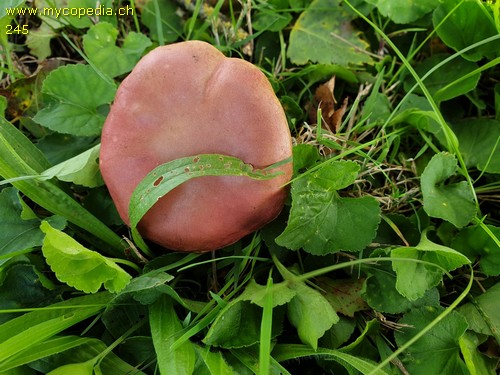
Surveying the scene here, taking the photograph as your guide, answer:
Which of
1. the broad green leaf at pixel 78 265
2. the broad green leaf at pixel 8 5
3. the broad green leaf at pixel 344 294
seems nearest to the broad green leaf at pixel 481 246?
the broad green leaf at pixel 344 294

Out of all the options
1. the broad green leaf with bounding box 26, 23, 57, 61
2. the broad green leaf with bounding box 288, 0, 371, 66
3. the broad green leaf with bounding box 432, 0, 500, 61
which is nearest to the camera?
the broad green leaf with bounding box 432, 0, 500, 61

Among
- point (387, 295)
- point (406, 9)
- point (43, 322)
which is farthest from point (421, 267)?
point (43, 322)

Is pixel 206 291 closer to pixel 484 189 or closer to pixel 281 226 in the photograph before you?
pixel 281 226

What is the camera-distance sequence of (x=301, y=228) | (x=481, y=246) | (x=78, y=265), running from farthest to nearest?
(x=481, y=246) → (x=301, y=228) → (x=78, y=265)

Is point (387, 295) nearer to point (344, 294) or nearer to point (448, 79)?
point (344, 294)

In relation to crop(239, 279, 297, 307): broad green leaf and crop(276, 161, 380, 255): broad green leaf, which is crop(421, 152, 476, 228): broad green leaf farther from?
crop(239, 279, 297, 307): broad green leaf

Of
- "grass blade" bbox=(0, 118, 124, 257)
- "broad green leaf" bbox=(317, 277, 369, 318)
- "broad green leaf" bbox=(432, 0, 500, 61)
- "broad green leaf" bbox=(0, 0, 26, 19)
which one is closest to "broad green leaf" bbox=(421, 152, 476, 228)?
"broad green leaf" bbox=(317, 277, 369, 318)
